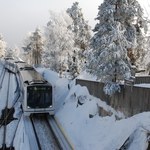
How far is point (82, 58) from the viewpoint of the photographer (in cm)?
4353

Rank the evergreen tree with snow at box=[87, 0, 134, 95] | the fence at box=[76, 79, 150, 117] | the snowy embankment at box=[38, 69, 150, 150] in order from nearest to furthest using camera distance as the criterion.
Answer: the snowy embankment at box=[38, 69, 150, 150], the fence at box=[76, 79, 150, 117], the evergreen tree with snow at box=[87, 0, 134, 95]

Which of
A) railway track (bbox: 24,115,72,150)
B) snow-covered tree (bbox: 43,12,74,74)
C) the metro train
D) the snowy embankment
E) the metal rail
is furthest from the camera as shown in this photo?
snow-covered tree (bbox: 43,12,74,74)

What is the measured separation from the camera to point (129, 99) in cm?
1877

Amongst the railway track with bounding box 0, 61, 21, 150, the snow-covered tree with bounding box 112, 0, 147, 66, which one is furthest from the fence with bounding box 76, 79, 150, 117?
the railway track with bounding box 0, 61, 21, 150

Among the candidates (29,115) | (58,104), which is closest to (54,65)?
(58,104)

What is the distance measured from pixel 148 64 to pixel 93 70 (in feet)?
11.7

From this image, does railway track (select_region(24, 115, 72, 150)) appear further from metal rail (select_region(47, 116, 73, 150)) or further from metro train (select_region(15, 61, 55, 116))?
metro train (select_region(15, 61, 55, 116))

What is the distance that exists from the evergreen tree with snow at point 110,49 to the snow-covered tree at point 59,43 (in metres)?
23.9

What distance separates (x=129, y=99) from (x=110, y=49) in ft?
10.7

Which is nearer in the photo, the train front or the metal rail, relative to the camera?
the metal rail

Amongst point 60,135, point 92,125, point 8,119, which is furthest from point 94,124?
point 8,119

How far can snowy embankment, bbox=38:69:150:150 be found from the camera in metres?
15.1

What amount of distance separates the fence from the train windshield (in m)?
4.71

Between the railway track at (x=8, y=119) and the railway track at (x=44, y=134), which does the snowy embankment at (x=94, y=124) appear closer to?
the railway track at (x=44, y=134)
